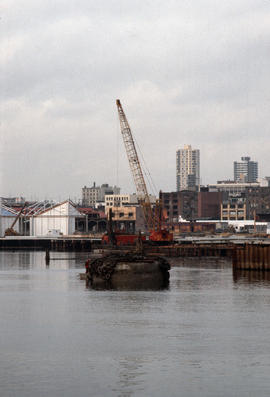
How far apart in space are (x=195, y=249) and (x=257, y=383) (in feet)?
502

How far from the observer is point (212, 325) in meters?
56.2

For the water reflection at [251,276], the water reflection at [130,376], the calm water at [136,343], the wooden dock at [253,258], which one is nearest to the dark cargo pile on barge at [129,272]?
the calm water at [136,343]

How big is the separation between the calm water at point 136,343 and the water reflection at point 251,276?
1264 centimetres

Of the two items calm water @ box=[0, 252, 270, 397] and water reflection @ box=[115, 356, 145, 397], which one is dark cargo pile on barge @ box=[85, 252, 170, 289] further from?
water reflection @ box=[115, 356, 145, 397]

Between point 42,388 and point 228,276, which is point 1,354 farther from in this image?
point 228,276

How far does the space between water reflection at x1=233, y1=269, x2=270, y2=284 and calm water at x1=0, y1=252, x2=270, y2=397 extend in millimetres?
12642

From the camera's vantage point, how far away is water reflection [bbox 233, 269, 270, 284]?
95575 millimetres

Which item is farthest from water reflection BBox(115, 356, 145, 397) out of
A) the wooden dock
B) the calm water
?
the wooden dock

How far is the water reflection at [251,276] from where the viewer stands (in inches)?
3763

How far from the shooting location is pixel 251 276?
103562mm

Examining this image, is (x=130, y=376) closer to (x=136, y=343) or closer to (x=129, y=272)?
(x=136, y=343)

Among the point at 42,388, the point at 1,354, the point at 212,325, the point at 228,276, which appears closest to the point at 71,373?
the point at 42,388

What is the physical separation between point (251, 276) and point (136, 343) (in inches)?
2238

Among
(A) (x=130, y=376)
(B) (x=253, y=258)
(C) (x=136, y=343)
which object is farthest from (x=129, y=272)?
(A) (x=130, y=376)
